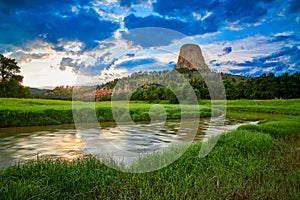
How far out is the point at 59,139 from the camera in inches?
469

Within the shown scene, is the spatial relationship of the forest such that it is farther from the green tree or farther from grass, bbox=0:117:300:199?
grass, bbox=0:117:300:199

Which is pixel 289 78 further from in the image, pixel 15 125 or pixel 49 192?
pixel 49 192

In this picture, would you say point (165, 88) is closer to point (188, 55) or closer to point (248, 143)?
point (188, 55)

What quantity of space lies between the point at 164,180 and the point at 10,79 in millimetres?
45013

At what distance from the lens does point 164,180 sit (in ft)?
15.7

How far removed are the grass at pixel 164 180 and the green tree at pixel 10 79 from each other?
4191 centimetres

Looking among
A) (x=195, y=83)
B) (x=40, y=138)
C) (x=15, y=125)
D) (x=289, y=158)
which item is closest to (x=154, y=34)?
(x=289, y=158)

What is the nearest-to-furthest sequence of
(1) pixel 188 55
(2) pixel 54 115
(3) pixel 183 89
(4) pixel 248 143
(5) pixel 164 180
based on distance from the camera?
1. (5) pixel 164 180
2. (4) pixel 248 143
3. (1) pixel 188 55
4. (2) pixel 54 115
5. (3) pixel 183 89

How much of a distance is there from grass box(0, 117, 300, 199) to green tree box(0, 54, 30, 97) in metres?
41.9

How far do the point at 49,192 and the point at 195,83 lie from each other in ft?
180

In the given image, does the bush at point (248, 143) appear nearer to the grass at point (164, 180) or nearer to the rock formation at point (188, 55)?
the grass at point (164, 180)

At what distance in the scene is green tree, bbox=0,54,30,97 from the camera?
42.2m

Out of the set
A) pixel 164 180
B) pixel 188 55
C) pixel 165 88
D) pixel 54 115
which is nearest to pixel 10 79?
pixel 165 88

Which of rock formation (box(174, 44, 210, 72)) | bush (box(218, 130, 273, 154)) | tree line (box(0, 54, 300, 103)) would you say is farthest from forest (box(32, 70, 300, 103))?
bush (box(218, 130, 273, 154))
